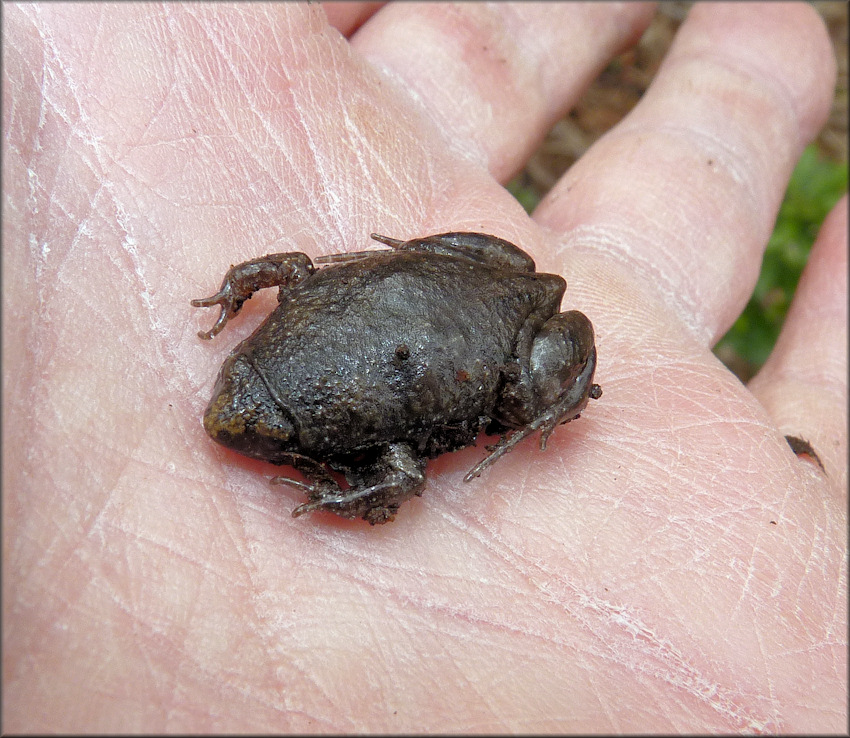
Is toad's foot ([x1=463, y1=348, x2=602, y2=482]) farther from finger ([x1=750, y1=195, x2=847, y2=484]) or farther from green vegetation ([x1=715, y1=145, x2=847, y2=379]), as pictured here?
green vegetation ([x1=715, y1=145, x2=847, y2=379])

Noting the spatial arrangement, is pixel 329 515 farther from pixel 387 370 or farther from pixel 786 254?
pixel 786 254

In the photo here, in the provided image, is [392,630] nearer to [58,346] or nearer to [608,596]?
[608,596]

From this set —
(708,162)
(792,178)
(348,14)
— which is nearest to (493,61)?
(348,14)

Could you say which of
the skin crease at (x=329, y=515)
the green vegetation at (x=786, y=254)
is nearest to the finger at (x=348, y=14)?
the skin crease at (x=329, y=515)

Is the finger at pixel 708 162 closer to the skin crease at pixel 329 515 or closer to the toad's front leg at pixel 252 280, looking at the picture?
the skin crease at pixel 329 515

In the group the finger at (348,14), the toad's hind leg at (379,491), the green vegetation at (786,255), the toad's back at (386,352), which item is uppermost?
the green vegetation at (786,255)
